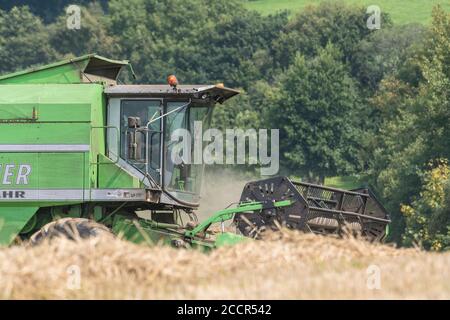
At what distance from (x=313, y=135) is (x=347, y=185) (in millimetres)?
4467

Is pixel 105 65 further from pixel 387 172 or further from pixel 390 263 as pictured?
pixel 387 172

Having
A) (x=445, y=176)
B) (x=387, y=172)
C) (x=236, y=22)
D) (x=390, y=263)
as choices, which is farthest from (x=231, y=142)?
(x=390, y=263)

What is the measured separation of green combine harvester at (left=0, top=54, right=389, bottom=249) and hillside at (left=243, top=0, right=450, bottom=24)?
8938 cm

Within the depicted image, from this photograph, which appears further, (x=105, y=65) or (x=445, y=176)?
(x=445, y=176)

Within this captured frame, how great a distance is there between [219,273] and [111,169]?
5627mm

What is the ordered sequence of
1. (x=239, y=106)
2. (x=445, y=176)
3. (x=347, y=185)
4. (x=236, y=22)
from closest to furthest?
(x=445, y=176)
(x=347, y=185)
(x=239, y=106)
(x=236, y=22)

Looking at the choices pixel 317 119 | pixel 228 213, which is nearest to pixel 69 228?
pixel 228 213

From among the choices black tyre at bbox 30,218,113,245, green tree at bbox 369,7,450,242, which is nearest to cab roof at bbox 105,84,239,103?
black tyre at bbox 30,218,113,245

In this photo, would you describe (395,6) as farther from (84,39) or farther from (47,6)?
(47,6)

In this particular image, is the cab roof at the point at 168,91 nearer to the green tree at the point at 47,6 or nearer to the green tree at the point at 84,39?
the green tree at the point at 84,39

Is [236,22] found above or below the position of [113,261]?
above

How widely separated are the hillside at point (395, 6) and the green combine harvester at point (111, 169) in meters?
89.4

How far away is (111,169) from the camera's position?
19.9 metres

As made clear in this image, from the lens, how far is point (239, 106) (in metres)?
93.1
